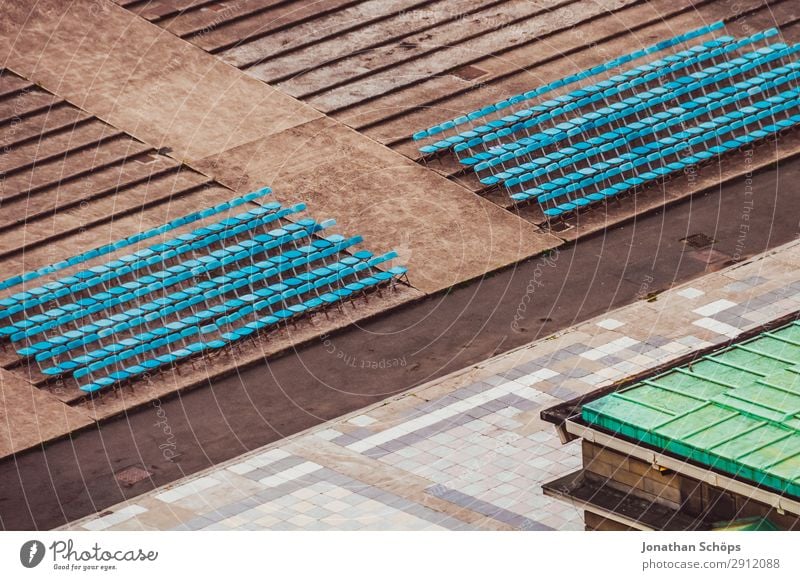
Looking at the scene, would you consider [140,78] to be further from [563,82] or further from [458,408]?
[458,408]

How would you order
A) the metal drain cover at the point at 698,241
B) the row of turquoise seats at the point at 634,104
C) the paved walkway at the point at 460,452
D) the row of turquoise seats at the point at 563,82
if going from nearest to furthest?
1. the paved walkway at the point at 460,452
2. the metal drain cover at the point at 698,241
3. the row of turquoise seats at the point at 634,104
4. the row of turquoise seats at the point at 563,82

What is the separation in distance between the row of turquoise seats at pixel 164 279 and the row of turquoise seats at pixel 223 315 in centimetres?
207

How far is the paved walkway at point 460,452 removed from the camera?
66.8m

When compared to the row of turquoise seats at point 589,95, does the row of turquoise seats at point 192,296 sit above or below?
below

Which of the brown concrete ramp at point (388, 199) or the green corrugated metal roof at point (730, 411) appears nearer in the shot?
the green corrugated metal roof at point (730, 411)

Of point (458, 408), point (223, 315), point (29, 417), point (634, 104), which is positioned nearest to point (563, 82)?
point (634, 104)

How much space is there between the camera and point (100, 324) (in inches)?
3044

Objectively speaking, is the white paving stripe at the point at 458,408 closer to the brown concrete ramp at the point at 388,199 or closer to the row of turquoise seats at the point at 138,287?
the brown concrete ramp at the point at 388,199

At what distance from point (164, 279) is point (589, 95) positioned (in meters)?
21.9

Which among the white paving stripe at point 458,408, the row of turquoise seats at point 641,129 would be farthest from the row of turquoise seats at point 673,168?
the white paving stripe at point 458,408

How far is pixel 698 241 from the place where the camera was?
82.6 meters

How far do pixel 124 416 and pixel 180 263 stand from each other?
917 centimetres
